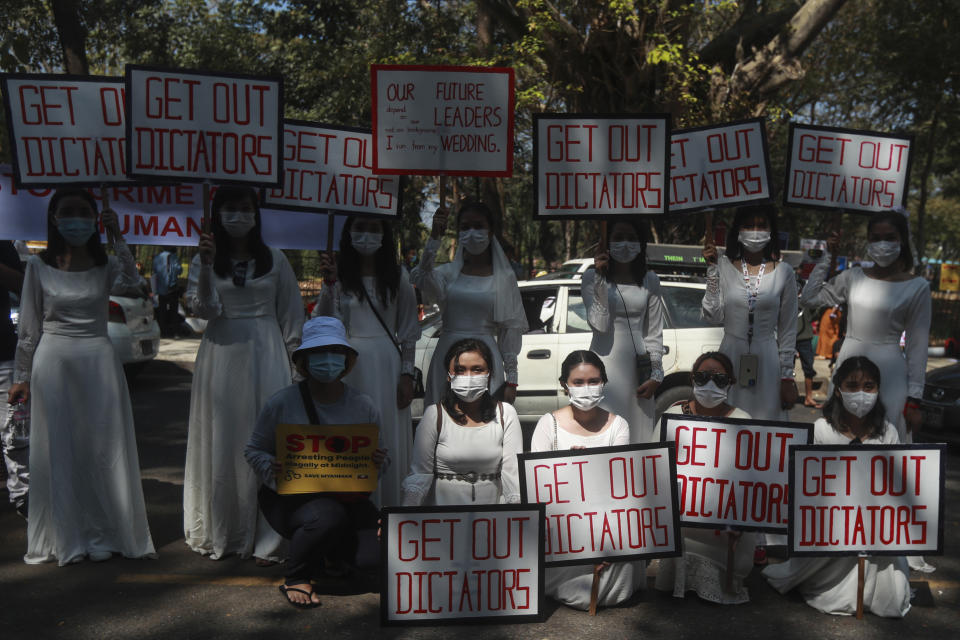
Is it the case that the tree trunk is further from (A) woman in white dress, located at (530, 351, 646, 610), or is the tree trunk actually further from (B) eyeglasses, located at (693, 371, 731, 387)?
(B) eyeglasses, located at (693, 371, 731, 387)

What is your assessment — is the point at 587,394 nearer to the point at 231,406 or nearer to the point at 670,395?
the point at 231,406

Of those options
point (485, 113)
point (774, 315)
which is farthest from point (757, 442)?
point (485, 113)

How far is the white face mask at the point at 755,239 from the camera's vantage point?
562cm

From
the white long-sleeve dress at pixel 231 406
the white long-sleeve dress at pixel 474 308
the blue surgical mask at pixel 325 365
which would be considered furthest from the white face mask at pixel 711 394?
the white long-sleeve dress at pixel 231 406

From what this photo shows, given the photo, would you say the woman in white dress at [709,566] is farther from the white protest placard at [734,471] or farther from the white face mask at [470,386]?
the white face mask at [470,386]

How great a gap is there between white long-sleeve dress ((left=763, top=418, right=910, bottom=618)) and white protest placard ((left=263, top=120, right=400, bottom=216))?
10.3 ft

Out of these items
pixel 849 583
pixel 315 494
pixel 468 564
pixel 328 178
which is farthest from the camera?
pixel 328 178

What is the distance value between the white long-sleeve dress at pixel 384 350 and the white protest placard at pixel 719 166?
184cm

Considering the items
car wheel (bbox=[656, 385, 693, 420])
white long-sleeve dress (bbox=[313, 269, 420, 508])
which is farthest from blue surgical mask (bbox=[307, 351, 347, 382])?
car wheel (bbox=[656, 385, 693, 420])

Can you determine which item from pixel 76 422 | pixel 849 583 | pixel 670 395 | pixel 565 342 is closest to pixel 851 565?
pixel 849 583

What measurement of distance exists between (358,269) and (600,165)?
5.36 feet

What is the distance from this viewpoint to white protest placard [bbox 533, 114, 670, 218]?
236 inches

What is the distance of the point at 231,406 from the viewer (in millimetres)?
5578

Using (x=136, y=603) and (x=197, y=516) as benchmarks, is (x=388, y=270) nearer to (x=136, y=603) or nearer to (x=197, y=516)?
(x=197, y=516)
